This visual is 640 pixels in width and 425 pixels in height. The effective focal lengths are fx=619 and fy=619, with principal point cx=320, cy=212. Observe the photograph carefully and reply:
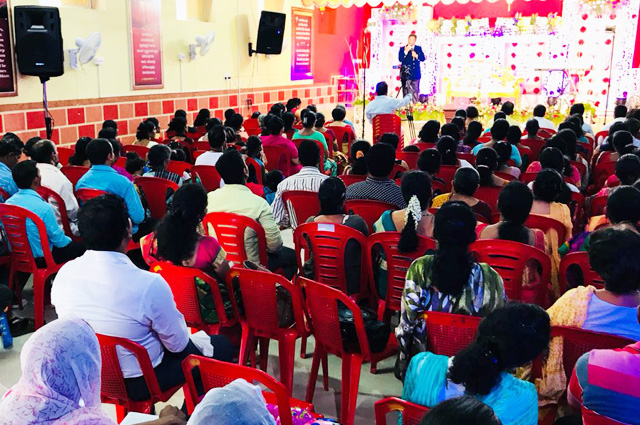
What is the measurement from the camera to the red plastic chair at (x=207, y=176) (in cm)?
513

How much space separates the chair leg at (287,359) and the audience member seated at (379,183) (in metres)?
1.49

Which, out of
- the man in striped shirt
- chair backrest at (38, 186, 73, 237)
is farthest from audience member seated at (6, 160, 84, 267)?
the man in striped shirt

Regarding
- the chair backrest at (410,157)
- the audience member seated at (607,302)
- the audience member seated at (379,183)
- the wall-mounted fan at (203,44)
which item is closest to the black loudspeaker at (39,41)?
the wall-mounted fan at (203,44)

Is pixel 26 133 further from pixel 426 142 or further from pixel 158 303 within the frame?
pixel 158 303

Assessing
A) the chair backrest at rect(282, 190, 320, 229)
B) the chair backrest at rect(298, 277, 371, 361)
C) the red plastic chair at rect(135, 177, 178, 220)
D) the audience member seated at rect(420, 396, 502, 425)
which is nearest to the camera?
the audience member seated at rect(420, 396, 502, 425)

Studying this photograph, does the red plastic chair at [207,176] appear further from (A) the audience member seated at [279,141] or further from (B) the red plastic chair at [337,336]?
(B) the red plastic chair at [337,336]

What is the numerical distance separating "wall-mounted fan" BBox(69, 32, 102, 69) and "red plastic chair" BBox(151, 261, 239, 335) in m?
5.66

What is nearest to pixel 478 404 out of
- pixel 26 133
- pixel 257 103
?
pixel 26 133

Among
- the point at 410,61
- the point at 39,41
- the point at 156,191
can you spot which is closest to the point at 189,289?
the point at 156,191

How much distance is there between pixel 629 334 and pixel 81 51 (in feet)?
23.7

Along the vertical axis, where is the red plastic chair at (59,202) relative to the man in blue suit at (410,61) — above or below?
below

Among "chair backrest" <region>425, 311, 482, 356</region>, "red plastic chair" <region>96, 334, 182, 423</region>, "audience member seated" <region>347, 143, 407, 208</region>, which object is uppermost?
"audience member seated" <region>347, 143, 407, 208</region>

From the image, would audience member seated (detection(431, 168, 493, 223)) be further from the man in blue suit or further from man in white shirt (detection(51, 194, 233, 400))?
the man in blue suit

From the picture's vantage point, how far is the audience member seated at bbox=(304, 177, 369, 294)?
10.7 ft
